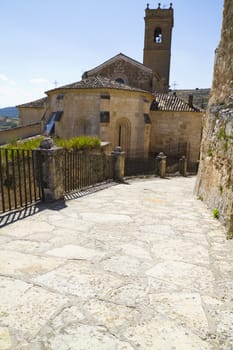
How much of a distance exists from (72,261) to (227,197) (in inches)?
127

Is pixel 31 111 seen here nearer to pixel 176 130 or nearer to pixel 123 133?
pixel 123 133

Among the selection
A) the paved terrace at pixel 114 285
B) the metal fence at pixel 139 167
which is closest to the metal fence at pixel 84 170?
the paved terrace at pixel 114 285

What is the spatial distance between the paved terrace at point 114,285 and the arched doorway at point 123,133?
15.5m

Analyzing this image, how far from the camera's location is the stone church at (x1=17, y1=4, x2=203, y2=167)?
60.8 feet

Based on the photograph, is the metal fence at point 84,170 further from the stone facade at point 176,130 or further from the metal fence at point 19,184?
the stone facade at point 176,130

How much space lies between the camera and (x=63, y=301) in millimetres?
2379

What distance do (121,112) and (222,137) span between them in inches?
557

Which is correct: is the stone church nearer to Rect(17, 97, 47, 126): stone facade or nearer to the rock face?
Rect(17, 97, 47, 126): stone facade

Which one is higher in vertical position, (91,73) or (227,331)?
(91,73)

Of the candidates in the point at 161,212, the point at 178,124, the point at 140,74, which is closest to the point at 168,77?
the point at 140,74

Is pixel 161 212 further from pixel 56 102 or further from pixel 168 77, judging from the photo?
pixel 168 77

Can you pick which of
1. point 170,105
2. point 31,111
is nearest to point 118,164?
point 170,105

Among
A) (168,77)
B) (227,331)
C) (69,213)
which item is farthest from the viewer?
(168,77)

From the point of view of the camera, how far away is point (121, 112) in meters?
19.3
